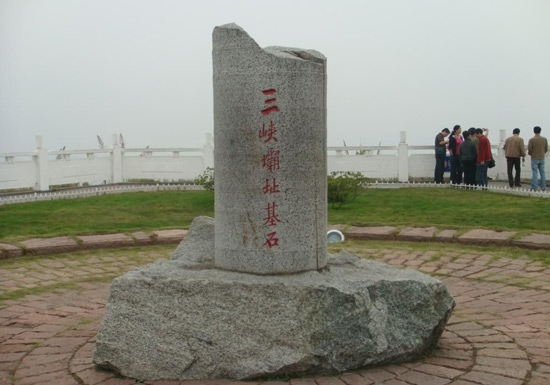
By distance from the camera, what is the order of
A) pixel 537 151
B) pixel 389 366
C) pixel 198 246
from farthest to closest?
pixel 537 151 < pixel 198 246 < pixel 389 366

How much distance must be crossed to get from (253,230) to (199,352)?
36.3 inches

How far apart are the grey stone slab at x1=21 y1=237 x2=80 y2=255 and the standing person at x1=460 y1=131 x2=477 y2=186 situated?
35.9 ft

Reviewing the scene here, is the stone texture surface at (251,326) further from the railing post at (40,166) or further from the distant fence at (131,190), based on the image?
the railing post at (40,166)

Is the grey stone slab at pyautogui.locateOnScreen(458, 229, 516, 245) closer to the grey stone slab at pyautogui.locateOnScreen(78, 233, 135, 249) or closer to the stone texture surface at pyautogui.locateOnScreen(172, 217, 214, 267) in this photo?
the stone texture surface at pyautogui.locateOnScreen(172, 217, 214, 267)

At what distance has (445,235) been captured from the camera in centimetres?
859

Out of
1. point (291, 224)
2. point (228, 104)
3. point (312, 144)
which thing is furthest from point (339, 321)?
point (228, 104)

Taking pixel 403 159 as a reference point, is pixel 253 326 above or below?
below

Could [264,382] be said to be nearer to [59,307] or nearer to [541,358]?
[541,358]

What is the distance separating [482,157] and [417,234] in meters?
8.37

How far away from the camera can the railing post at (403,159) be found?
61.2 feet

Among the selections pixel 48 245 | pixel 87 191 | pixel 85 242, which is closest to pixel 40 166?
pixel 87 191

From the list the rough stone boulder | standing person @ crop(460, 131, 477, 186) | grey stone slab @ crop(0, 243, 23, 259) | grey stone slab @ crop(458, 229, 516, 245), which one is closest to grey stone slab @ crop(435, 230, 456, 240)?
grey stone slab @ crop(458, 229, 516, 245)

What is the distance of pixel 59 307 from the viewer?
19.2ft

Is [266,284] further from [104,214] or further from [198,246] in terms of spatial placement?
[104,214]
